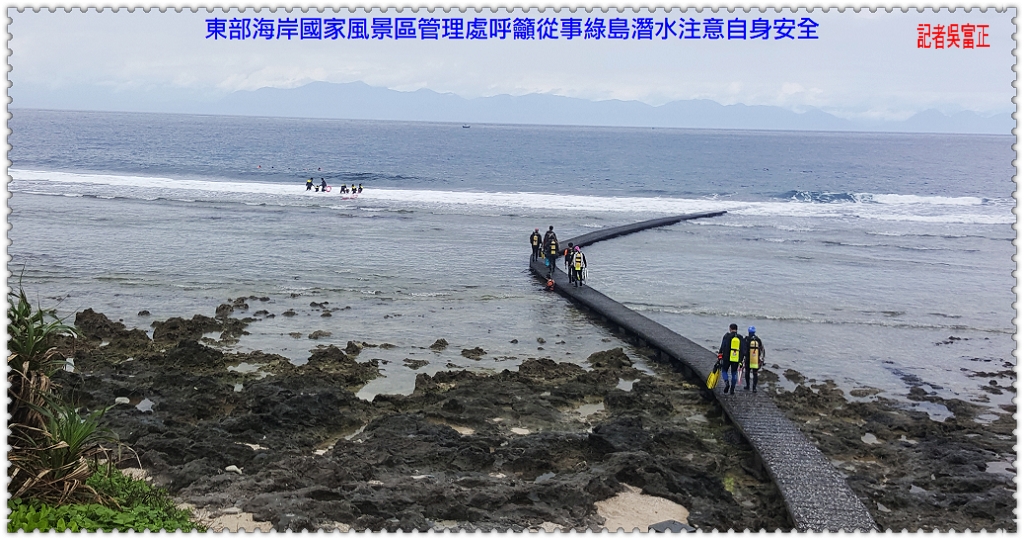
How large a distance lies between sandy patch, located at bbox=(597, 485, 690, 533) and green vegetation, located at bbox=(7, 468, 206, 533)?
4.65 meters

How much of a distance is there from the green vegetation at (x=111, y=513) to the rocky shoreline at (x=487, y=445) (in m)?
1.08

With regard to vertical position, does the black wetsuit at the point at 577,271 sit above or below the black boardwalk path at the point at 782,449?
above

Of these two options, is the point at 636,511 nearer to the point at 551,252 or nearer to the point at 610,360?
the point at 610,360

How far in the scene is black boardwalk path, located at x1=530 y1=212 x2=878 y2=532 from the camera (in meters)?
9.73

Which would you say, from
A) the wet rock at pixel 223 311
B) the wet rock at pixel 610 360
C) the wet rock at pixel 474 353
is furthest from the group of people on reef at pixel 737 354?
the wet rock at pixel 223 311

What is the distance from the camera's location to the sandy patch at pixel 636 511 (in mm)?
10117

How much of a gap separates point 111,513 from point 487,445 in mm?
5984

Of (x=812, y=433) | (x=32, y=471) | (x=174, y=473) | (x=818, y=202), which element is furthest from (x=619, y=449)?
(x=818, y=202)

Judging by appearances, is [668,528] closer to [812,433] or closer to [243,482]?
[812,433]

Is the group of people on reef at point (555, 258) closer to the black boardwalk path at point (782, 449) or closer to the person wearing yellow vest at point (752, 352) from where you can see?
the black boardwalk path at point (782, 449)

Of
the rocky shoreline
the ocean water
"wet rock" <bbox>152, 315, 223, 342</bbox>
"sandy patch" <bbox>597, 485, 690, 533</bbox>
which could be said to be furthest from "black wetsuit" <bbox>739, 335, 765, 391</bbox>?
"wet rock" <bbox>152, 315, 223, 342</bbox>

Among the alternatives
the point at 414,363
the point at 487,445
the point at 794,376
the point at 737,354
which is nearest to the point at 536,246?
the point at 414,363

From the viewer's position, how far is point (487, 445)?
12.3 meters

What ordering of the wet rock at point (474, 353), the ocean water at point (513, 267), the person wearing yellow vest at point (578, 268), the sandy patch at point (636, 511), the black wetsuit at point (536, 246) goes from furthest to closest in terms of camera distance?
the black wetsuit at point (536, 246) → the person wearing yellow vest at point (578, 268) → the ocean water at point (513, 267) → the wet rock at point (474, 353) → the sandy patch at point (636, 511)
